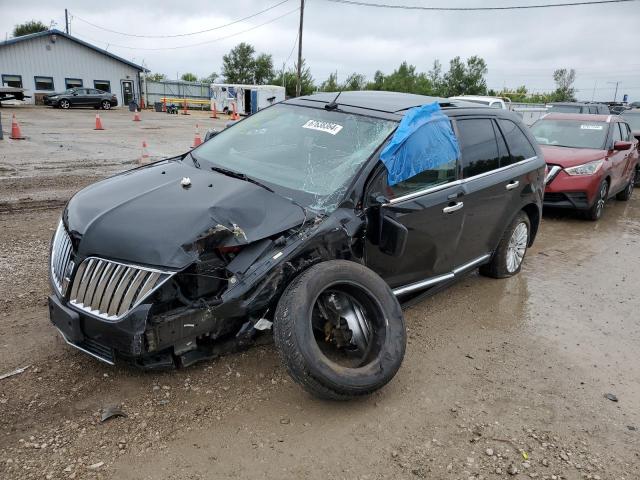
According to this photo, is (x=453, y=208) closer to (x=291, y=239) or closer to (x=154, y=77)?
(x=291, y=239)

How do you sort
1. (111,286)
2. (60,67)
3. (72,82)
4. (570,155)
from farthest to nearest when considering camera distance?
(72,82)
(60,67)
(570,155)
(111,286)

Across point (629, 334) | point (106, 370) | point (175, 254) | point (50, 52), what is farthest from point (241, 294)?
point (50, 52)

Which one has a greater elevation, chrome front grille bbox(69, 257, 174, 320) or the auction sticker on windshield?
the auction sticker on windshield

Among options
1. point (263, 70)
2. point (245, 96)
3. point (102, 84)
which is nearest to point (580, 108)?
point (245, 96)

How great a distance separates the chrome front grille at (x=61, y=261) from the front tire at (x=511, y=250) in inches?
155

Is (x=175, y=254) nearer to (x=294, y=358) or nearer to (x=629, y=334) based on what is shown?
(x=294, y=358)

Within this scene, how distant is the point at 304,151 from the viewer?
12.6 ft

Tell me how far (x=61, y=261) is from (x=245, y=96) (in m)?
39.2

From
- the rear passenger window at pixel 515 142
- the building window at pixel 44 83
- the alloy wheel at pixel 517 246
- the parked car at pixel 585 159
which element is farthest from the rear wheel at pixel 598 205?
the building window at pixel 44 83

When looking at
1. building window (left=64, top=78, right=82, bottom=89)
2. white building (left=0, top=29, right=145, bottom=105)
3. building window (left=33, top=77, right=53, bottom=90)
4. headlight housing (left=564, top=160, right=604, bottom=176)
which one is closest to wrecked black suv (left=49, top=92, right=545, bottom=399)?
headlight housing (left=564, top=160, right=604, bottom=176)

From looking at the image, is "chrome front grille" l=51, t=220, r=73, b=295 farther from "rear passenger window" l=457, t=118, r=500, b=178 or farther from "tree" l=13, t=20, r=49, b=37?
"tree" l=13, t=20, r=49, b=37

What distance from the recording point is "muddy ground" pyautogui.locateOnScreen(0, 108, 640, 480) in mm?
2582

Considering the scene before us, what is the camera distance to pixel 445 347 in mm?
3934

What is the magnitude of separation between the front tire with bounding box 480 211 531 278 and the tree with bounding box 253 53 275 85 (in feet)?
212
